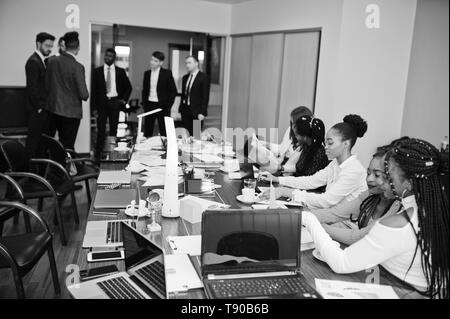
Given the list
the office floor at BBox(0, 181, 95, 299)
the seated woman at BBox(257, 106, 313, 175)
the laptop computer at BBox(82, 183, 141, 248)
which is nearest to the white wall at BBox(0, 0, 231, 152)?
the office floor at BBox(0, 181, 95, 299)

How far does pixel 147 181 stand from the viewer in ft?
10.1

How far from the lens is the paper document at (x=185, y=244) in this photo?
1.95 metres

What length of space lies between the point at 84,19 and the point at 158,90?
1.55 m

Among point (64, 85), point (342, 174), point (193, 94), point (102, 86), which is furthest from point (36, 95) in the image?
point (342, 174)

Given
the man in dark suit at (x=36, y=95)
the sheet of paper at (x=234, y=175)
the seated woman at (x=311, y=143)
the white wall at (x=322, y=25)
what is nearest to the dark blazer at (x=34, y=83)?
the man in dark suit at (x=36, y=95)

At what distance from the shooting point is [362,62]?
5.56 metres

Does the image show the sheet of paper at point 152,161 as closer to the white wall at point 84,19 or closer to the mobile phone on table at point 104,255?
the mobile phone on table at point 104,255

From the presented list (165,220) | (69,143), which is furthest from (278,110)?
(165,220)

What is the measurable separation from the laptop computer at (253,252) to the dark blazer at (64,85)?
4.23 m
